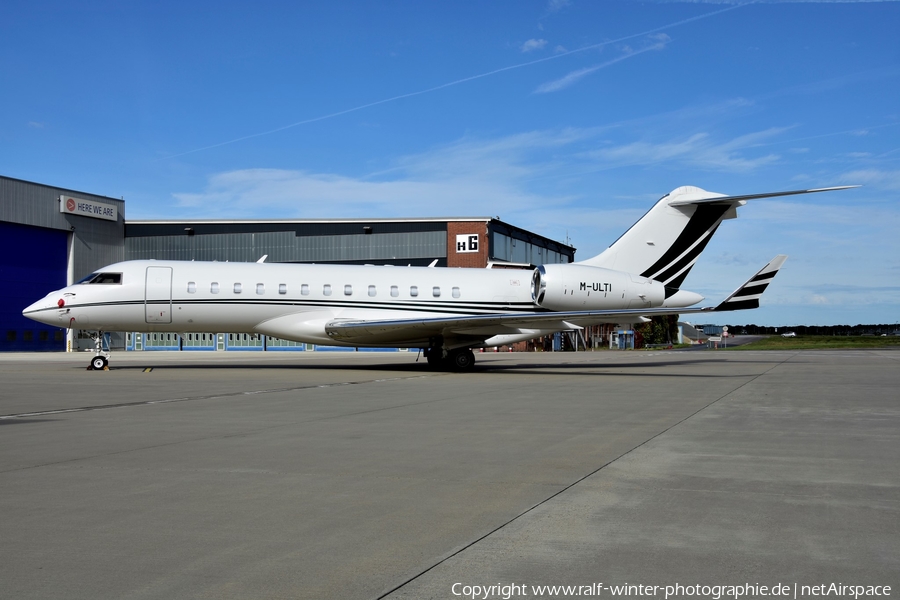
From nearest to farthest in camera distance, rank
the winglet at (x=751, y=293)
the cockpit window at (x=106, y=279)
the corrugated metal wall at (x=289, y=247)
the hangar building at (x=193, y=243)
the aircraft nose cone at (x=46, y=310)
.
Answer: the winglet at (x=751, y=293), the aircraft nose cone at (x=46, y=310), the cockpit window at (x=106, y=279), the hangar building at (x=193, y=243), the corrugated metal wall at (x=289, y=247)

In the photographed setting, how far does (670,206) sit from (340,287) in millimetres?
12006

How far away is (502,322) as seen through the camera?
2386 centimetres

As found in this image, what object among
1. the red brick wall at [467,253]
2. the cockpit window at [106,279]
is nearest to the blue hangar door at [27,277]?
the red brick wall at [467,253]

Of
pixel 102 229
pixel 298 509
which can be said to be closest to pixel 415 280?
pixel 298 509

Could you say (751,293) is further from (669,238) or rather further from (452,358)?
(452,358)

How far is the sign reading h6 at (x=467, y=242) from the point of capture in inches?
2468

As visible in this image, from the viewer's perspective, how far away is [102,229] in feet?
206

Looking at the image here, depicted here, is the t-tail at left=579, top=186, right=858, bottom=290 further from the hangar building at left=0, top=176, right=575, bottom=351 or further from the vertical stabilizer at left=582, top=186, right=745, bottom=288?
the hangar building at left=0, top=176, right=575, bottom=351

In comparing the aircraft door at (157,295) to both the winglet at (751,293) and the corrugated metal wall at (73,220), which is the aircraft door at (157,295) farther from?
the corrugated metal wall at (73,220)

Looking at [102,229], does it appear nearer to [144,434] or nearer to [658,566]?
[144,434]

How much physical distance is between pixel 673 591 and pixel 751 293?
1832 centimetres

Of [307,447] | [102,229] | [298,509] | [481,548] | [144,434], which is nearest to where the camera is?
[481,548]

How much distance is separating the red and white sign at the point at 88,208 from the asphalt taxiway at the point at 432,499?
5214 centimetres

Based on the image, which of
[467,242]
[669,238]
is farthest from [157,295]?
[467,242]
